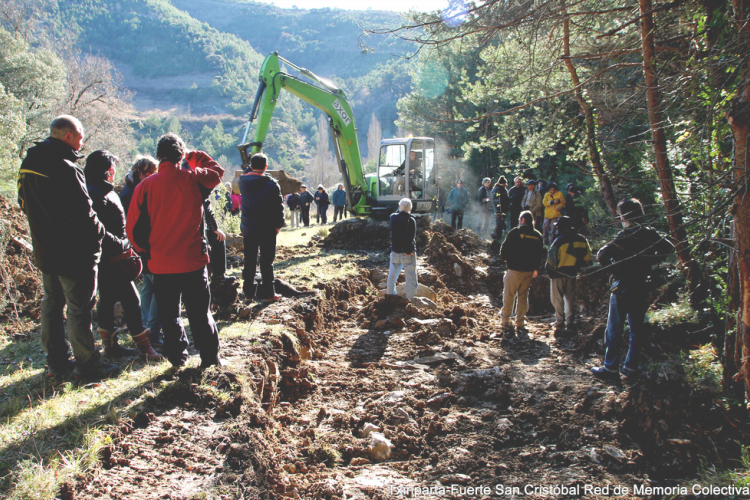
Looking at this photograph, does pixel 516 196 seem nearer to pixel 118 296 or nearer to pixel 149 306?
pixel 149 306

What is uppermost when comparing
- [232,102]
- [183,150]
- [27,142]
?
[232,102]

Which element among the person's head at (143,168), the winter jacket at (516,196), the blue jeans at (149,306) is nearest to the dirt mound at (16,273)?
the blue jeans at (149,306)

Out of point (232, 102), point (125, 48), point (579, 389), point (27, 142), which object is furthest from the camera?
point (125, 48)

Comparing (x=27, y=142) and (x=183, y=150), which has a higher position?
(x=27, y=142)

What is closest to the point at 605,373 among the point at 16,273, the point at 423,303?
the point at 423,303

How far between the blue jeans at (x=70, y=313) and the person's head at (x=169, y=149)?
110cm

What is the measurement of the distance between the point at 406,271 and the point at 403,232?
2.35 feet

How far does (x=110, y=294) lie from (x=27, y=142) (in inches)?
778

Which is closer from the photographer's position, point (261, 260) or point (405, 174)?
point (261, 260)

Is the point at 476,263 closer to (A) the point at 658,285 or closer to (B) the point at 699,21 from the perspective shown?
(A) the point at 658,285

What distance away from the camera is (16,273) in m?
6.45

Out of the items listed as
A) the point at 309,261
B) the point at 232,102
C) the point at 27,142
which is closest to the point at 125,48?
the point at 232,102

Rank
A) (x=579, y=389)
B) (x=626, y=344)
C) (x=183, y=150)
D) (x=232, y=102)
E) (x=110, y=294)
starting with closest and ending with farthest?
(x=183, y=150) → (x=110, y=294) → (x=579, y=389) → (x=626, y=344) → (x=232, y=102)

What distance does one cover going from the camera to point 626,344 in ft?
18.3
